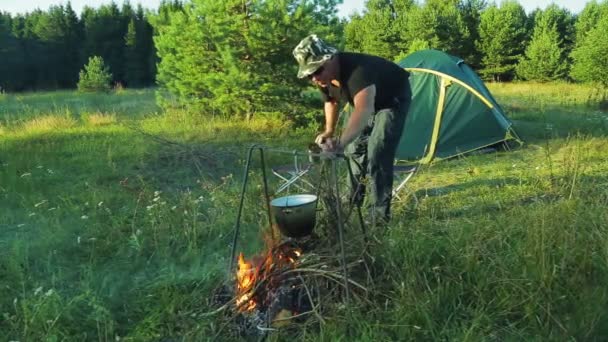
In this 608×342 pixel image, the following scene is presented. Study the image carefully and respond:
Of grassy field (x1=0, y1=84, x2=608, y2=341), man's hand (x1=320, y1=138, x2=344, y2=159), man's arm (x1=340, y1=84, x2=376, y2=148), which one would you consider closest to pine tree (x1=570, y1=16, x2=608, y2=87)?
grassy field (x1=0, y1=84, x2=608, y2=341)

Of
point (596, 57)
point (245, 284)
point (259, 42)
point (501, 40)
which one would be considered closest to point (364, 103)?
point (245, 284)

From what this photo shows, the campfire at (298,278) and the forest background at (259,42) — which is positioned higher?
the forest background at (259,42)

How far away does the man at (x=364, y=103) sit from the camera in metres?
3.02

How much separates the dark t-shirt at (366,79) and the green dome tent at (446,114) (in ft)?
10.4

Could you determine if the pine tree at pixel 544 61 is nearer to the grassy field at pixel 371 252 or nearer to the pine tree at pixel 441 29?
the pine tree at pixel 441 29

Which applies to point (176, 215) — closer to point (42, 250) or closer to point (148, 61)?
point (42, 250)

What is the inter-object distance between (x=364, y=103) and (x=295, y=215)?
2.83 feet

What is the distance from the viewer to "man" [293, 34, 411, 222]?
302 cm

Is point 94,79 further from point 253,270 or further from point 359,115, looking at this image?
point 253,270

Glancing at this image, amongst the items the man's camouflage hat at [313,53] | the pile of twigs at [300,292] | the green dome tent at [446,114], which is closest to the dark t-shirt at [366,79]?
the man's camouflage hat at [313,53]

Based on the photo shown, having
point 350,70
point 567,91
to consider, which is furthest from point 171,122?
point 567,91

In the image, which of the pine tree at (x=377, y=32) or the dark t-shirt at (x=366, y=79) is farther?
the pine tree at (x=377, y=32)

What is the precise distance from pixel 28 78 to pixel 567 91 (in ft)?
113

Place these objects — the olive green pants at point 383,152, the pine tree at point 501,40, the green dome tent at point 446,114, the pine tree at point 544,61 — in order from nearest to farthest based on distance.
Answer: the olive green pants at point 383,152 < the green dome tent at point 446,114 < the pine tree at point 544,61 < the pine tree at point 501,40
